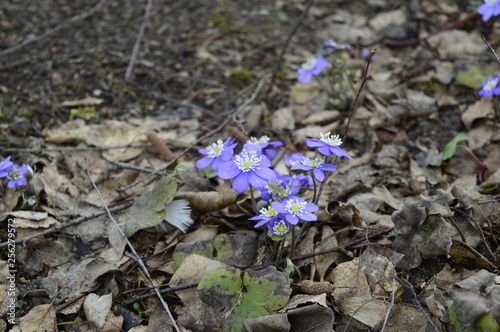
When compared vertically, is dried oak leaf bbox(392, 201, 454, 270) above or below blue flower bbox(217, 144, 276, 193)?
below

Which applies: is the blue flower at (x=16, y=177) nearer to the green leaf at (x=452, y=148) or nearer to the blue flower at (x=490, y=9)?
the green leaf at (x=452, y=148)

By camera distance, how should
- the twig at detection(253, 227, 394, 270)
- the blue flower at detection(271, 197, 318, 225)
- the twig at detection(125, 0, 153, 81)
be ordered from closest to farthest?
the blue flower at detection(271, 197, 318, 225) < the twig at detection(253, 227, 394, 270) < the twig at detection(125, 0, 153, 81)

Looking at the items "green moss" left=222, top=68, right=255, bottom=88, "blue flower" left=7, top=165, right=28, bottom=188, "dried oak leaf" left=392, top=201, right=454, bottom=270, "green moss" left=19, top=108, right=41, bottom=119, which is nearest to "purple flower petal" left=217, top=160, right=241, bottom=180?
"dried oak leaf" left=392, top=201, right=454, bottom=270

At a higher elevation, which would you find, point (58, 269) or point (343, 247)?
point (343, 247)

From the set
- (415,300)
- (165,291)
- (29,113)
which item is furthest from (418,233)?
(29,113)

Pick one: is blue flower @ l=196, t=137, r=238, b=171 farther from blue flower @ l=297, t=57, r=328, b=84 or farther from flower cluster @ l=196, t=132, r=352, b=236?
blue flower @ l=297, t=57, r=328, b=84

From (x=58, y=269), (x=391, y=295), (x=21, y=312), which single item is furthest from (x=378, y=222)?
(x=21, y=312)

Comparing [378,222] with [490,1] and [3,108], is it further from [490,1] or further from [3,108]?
[3,108]

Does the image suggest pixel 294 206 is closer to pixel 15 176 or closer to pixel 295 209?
pixel 295 209
